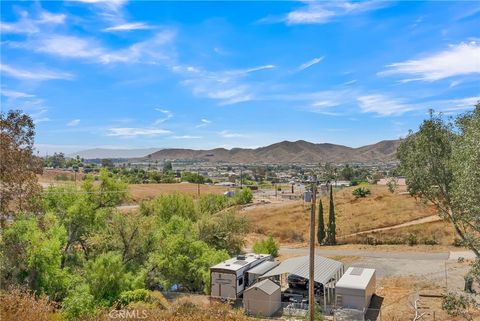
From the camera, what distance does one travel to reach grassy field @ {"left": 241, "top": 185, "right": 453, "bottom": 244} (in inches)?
1946

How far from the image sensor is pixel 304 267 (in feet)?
83.2

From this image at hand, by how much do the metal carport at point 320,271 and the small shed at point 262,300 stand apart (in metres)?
1.56

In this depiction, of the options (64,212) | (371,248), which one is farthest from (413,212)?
(64,212)

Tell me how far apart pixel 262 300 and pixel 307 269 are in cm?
390

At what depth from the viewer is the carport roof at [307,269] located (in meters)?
24.0

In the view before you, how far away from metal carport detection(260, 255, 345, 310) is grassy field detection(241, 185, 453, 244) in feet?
68.9

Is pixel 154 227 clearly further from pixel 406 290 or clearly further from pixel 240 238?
pixel 406 290

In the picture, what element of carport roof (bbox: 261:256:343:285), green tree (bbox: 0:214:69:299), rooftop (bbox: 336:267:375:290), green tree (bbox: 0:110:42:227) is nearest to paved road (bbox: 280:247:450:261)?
carport roof (bbox: 261:256:343:285)

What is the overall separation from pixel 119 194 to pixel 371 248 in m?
26.8

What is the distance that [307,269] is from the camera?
25094 mm

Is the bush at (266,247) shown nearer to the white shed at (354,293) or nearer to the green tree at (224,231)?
the green tree at (224,231)

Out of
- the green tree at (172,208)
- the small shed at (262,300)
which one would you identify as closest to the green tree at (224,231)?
the green tree at (172,208)
